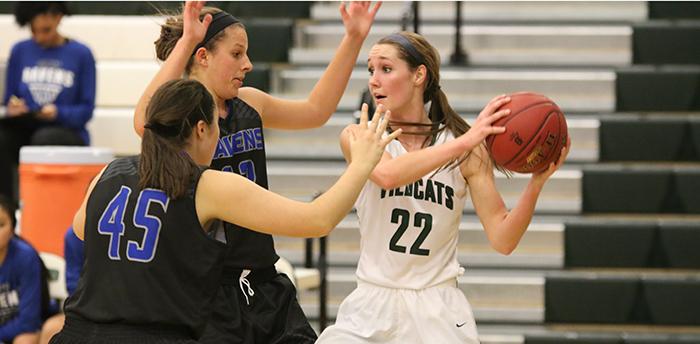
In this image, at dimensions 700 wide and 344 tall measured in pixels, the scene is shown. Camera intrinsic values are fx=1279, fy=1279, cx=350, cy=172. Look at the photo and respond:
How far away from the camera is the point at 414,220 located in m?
4.17

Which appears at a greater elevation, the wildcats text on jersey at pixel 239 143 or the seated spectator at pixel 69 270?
the wildcats text on jersey at pixel 239 143

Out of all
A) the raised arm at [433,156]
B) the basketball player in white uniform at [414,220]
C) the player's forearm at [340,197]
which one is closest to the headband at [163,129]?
the player's forearm at [340,197]

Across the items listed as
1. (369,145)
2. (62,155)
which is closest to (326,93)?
(369,145)

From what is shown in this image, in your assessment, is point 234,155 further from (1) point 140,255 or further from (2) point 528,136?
(2) point 528,136

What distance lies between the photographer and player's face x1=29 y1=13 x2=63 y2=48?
7.74m

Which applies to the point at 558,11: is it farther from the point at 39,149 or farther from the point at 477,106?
the point at 39,149

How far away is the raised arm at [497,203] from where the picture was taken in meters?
4.00

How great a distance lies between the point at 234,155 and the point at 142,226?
2.37ft

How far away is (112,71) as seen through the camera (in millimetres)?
8531

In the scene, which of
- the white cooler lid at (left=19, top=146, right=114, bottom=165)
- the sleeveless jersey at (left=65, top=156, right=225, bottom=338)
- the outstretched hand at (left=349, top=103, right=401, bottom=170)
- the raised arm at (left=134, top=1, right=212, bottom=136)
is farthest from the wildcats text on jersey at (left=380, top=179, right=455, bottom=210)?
the white cooler lid at (left=19, top=146, right=114, bottom=165)

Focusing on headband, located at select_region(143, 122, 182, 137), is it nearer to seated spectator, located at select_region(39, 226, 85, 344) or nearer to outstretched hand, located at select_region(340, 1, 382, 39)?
outstretched hand, located at select_region(340, 1, 382, 39)

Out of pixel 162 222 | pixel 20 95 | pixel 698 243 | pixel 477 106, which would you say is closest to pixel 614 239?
pixel 698 243

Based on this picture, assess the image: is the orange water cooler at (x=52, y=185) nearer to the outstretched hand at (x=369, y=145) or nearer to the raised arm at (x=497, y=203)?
the raised arm at (x=497, y=203)

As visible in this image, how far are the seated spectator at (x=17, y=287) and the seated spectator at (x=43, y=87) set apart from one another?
1324 mm
